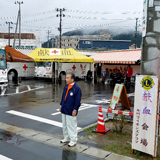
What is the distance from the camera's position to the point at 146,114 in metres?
4.87

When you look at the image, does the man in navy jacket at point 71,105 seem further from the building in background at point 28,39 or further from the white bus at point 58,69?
the building in background at point 28,39

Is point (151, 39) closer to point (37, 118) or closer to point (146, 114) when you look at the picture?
point (146, 114)

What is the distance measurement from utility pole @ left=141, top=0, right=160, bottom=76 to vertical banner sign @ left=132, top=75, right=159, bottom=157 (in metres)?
0.30

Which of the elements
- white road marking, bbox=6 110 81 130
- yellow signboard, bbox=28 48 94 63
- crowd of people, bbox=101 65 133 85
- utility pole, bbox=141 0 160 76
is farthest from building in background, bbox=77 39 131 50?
utility pole, bbox=141 0 160 76

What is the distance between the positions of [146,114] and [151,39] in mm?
1699

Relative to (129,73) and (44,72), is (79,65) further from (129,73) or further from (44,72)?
(129,73)

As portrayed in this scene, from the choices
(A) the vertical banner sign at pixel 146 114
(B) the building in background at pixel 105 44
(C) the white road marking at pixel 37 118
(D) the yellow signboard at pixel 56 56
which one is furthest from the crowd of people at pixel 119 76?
(B) the building in background at pixel 105 44

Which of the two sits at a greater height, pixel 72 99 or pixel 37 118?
pixel 72 99

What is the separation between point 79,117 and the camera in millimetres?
8695

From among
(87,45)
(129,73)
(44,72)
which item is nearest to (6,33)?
(87,45)

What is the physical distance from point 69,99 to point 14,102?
6.96m

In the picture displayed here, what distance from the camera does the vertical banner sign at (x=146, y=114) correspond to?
476 cm

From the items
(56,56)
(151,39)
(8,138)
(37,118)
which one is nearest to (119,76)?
(56,56)

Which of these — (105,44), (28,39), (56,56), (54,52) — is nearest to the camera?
(56,56)
